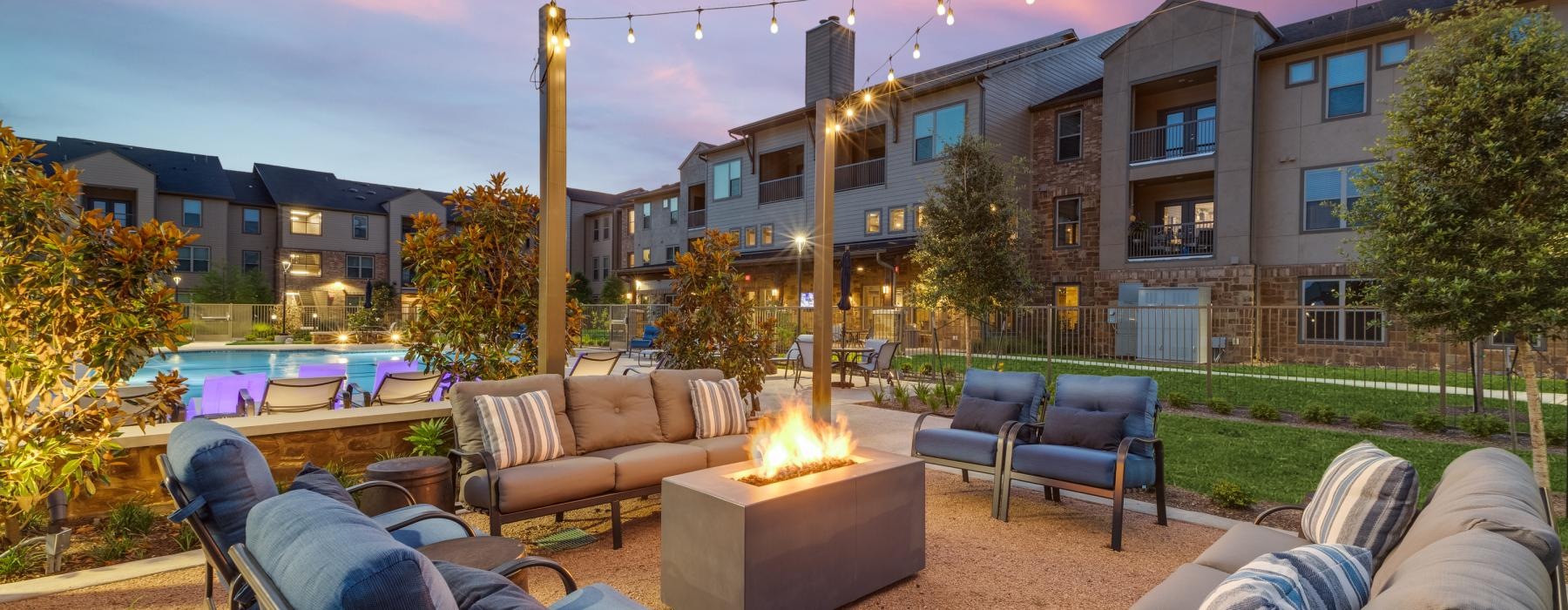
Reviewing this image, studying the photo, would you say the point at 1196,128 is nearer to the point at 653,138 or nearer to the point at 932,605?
the point at 932,605

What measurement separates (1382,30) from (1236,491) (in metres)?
14.6

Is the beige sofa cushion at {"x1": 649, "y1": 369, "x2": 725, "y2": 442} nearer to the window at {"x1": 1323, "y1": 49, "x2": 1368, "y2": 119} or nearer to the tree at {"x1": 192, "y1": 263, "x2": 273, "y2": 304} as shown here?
the window at {"x1": 1323, "y1": 49, "x2": 1368, "y2": 119}

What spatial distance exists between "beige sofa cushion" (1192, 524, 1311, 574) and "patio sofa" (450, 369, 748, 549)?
3093 mm

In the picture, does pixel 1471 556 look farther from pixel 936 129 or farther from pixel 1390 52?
pixel 936 129

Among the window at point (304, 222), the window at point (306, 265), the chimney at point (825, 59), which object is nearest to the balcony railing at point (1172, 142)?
the chimney at point (825, 59)

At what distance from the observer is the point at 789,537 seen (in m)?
3.31

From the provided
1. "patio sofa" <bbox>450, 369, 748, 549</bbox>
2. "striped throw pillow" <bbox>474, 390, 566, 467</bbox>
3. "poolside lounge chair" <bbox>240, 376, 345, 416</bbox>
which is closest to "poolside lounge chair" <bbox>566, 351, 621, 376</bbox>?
"poolside lounge chair" <bbox>240, 376, 345, 416</bbox>

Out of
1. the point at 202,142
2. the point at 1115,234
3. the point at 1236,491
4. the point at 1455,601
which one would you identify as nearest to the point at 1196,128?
the point at 1115,234

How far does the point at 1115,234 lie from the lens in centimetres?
1722

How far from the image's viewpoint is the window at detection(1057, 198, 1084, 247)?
716 inches

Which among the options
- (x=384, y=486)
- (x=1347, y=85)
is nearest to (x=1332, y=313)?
(x=1347, y=85)

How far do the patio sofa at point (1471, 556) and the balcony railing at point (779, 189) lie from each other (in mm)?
20816

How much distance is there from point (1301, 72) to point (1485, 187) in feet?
39.5

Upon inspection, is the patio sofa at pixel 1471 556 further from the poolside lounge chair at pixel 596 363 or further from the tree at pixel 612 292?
the tree at pixel 612 292
